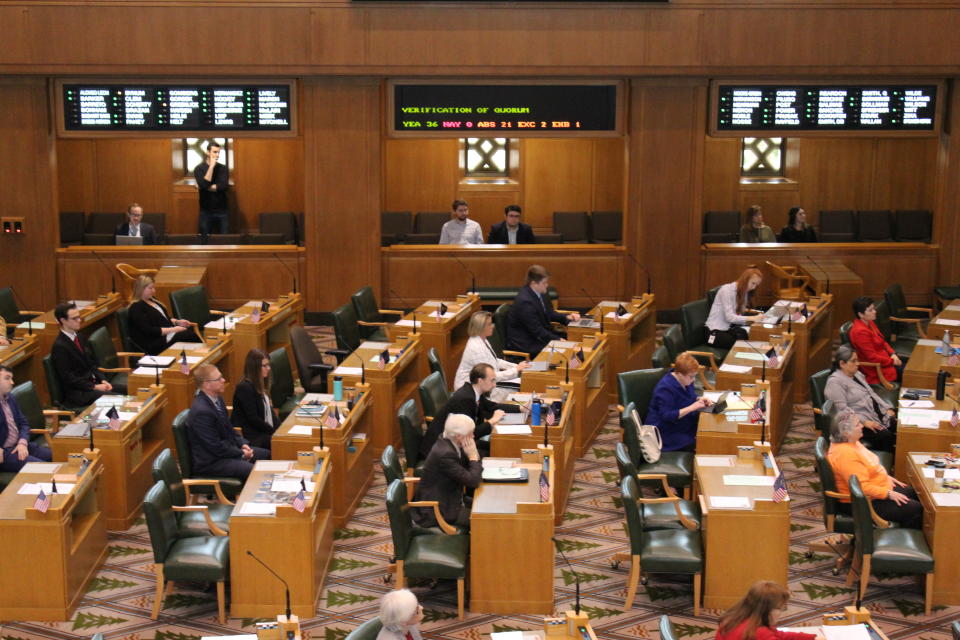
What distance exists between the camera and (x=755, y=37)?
547 inches

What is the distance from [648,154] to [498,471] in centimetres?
711

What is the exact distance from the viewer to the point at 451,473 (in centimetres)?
773

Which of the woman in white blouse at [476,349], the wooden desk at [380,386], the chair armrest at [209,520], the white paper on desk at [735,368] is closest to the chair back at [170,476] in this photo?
the chair armrest at [209,520]

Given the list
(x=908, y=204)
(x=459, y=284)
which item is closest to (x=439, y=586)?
(x=459, y=284)

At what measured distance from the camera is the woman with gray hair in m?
9.59

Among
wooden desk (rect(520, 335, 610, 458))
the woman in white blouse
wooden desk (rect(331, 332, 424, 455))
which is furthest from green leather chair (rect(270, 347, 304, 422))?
wooden desk (rect(520, 335, 610, 458))

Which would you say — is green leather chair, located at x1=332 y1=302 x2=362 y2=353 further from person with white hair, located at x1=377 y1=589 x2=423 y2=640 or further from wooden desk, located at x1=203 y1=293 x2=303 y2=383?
person with white hair, located at x1=377 y1=589 x2=423 y2=640

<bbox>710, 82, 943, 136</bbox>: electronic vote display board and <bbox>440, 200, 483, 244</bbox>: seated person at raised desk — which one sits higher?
<bbox>710, 82, 943, 136</bbox>: electronic vote display board

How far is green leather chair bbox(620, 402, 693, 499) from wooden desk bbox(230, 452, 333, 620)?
2407 millimetres

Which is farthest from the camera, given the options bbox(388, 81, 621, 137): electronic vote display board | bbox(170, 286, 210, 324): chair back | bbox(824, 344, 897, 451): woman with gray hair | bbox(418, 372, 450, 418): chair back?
bbox(388, 81, 621, 137): electronic vote display board

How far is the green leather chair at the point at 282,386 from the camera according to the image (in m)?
10.1

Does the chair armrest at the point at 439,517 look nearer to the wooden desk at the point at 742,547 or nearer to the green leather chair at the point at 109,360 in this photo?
the wooden desk at the point at 742,547

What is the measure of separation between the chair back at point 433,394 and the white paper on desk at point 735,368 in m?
2.35

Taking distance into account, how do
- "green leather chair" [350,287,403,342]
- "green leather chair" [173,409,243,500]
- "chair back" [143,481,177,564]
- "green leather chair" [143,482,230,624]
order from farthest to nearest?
"green leather chair" [350,287,403,342] < "green leather chair" [173,409,243,500] < "green leather chair" [143,482,230,624] < "chair back" [143,481,177,564]
